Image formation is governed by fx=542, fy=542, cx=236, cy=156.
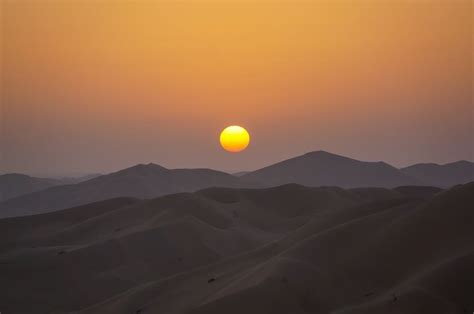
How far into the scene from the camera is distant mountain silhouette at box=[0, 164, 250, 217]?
108375 millimetres

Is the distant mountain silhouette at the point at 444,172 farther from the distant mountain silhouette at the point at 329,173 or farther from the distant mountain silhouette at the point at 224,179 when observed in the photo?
the distant mountain silhouette at the point at 329,173

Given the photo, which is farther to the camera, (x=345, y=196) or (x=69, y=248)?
(x=345, y=196)

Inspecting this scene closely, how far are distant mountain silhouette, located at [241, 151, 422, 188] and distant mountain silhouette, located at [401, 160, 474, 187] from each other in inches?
411

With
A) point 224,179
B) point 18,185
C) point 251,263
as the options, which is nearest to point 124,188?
point 224,179

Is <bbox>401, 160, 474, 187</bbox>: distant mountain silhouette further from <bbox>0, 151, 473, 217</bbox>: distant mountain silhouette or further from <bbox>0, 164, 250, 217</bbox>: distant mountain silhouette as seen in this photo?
<bbox>0, 164, 250, 217</bbox>: distant mountain silhouette

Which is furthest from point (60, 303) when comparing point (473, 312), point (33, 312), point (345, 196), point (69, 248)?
point (345, 196)

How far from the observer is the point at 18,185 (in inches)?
6639

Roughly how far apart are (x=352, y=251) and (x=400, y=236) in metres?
2.44

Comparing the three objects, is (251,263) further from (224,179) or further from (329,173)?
(329,173)

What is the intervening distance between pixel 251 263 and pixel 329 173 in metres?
114

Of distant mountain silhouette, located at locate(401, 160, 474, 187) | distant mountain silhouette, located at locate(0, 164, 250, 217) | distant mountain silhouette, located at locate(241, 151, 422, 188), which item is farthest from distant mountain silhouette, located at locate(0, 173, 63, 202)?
distant mountain silhouette, located at locate(401, 160, 474, 187)

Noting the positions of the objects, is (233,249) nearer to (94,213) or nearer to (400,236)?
(400,236)

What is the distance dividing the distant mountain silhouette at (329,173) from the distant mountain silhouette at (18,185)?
66.8 m

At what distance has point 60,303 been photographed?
30.7m
